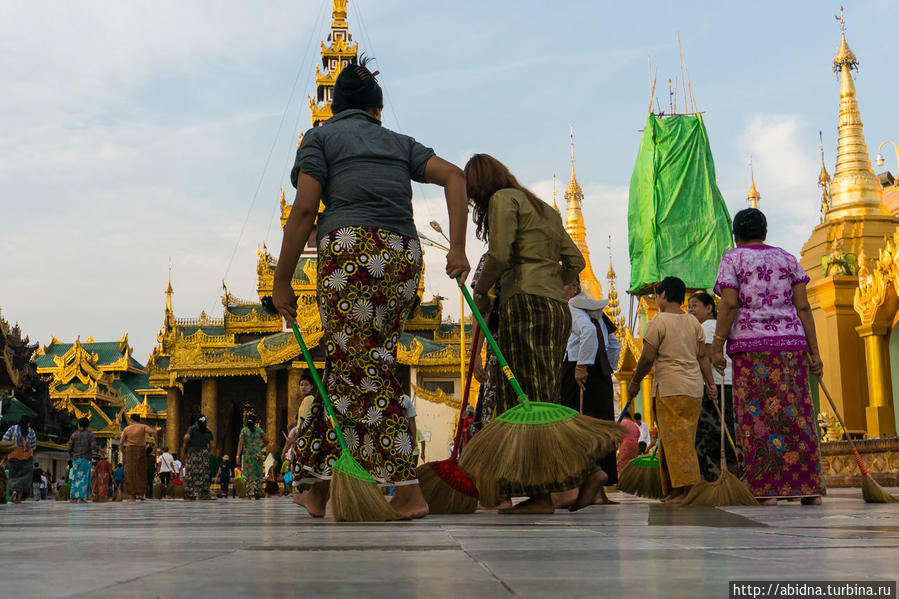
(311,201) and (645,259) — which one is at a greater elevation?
(645,259)

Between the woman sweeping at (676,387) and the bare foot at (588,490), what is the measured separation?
47.6 inches

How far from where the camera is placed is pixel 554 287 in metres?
5.14

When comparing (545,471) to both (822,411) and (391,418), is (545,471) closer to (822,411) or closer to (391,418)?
(391,418)

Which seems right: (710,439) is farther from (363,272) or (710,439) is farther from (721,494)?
(363,272)

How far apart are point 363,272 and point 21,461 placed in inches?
474

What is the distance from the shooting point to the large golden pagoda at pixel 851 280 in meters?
18.6

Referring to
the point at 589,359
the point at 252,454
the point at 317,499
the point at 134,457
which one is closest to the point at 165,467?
the point at 252,454

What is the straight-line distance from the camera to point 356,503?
3775mm

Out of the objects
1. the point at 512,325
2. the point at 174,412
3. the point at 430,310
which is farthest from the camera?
the point at 430,310

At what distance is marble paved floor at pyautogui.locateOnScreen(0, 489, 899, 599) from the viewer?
1495 millimetres

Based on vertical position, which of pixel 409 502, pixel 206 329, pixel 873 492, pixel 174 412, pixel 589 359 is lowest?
pixel 873 492

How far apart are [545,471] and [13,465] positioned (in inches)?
501

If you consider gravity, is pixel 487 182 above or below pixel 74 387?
below

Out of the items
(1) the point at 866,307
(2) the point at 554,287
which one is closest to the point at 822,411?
(1) the point at 866,307
